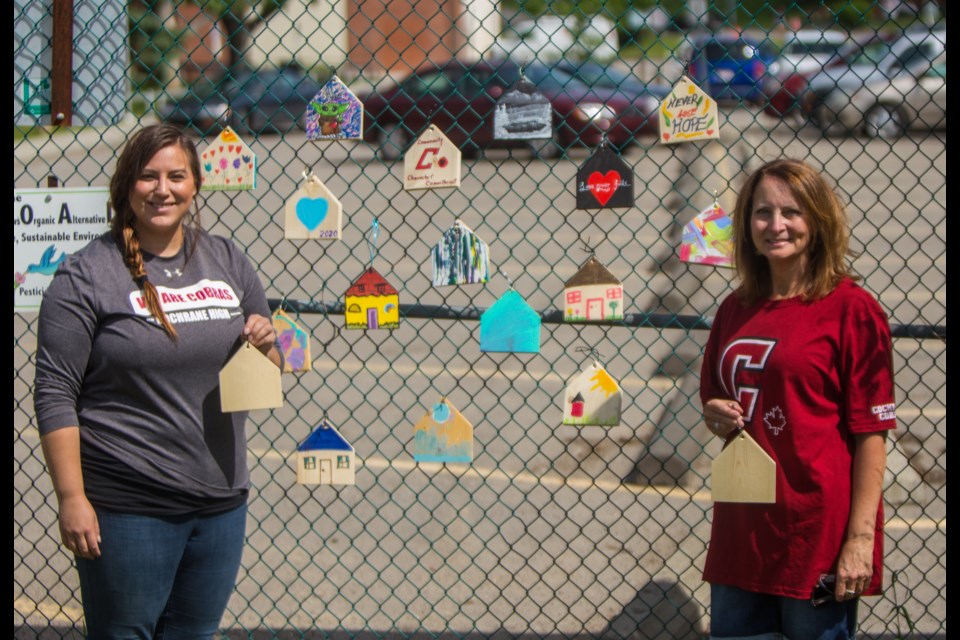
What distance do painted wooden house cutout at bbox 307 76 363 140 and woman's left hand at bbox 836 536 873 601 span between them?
185 centimetres

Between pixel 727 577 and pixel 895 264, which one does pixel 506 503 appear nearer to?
pixel 727 577

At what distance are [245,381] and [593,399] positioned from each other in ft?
3.72

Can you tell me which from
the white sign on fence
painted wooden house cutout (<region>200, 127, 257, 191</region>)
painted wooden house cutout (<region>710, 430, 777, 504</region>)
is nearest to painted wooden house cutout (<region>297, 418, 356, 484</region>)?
painted wooden house cutout (<region>200, 127, 257, 191</region>)

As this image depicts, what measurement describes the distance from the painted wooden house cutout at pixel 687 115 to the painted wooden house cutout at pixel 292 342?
1279 millimetres

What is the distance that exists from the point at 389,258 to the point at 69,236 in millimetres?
6648

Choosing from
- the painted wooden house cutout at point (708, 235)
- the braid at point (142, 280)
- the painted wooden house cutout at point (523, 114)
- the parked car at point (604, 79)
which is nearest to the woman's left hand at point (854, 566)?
the painted wooden house cutout at point (708, 235)

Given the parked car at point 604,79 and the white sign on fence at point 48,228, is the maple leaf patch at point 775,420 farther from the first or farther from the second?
the white sign on fence at point 48,228

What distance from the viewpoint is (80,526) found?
261 cm

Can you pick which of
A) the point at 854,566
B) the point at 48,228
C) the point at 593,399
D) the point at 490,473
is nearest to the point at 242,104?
the point at 490,473

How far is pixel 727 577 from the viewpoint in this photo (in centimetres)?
264

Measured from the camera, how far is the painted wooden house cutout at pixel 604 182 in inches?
132

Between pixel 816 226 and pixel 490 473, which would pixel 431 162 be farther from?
pixel 490 473

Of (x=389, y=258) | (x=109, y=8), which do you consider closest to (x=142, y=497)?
(x=109, y=8)

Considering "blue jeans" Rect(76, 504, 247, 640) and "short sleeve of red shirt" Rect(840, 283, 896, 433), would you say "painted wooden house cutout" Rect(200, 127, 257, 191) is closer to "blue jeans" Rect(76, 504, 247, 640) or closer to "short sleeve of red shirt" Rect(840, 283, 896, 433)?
"blue jeans" Rect(76, 504, 247, 640)
